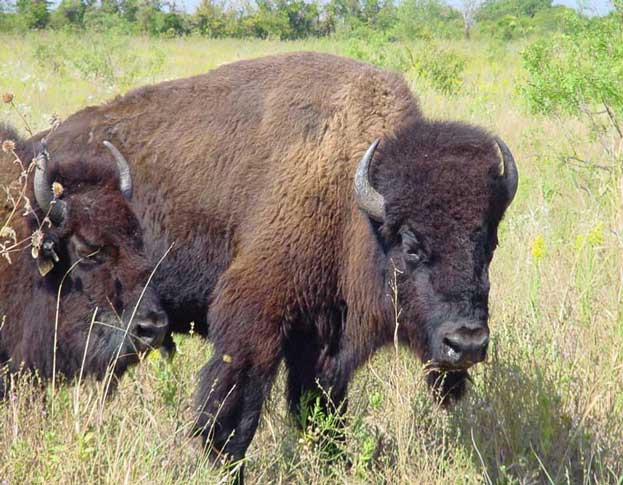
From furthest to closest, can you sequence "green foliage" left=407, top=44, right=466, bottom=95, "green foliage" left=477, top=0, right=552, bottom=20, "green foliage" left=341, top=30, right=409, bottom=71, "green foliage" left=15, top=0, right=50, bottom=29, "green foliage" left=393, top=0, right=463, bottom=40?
"green foliage" left=477, top=0, right=552, bottom=20
"green foliage" left=15, top=0, right=50, bottom=29
"green foliage" left=393, top=0, right=463, bottom=40
"green foliage" left=341, top=30, right=409, bottom=71
"green foliage" left=407, top=44, right=466, bottom=95

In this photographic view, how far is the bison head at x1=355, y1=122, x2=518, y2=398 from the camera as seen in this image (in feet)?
13.6

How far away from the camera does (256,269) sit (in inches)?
185

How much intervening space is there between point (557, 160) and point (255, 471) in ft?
17.2

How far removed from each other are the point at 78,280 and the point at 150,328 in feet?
1.57

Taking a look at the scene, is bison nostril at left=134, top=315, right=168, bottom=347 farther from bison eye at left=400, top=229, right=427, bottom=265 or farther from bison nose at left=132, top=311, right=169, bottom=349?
bison eye at left=400, top=229, right=427, bottom=265

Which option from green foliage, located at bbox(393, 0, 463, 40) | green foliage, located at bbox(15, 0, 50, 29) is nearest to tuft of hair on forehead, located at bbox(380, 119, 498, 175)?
green foliage, located at bbox(393, 0, 463, 40)

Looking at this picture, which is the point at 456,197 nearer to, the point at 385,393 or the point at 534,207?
the point at 385,393

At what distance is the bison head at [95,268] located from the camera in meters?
4.28

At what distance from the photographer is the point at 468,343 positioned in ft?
13.2

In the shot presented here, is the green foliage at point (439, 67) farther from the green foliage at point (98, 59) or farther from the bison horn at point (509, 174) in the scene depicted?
the bison horn at point (509, 174)

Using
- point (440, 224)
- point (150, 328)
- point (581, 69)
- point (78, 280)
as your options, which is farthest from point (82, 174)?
point (581, 69)

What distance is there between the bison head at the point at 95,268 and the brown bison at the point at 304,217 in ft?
1.27

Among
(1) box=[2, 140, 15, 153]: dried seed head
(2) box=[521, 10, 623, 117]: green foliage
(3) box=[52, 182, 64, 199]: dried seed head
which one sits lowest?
(2) box=[521, 10, 623, 117]: green foliage

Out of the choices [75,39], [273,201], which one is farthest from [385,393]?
[75,39]
